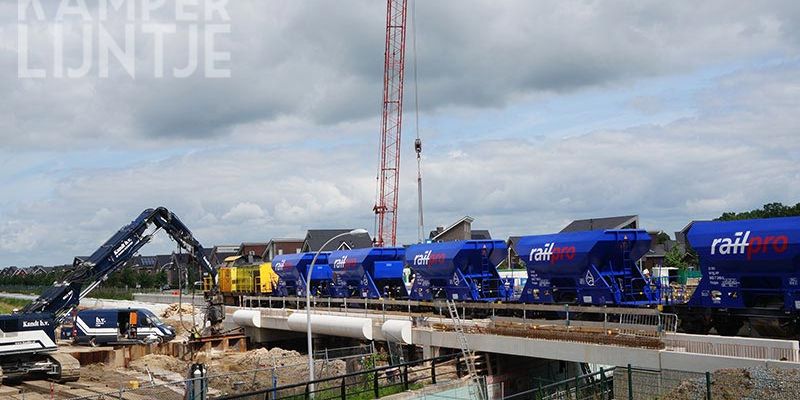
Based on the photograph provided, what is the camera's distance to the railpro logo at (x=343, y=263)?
4650 centimetres

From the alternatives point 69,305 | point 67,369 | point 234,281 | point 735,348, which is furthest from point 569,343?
point 234,281

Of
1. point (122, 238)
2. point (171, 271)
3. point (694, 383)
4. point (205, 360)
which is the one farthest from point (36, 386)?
point (171, 271)

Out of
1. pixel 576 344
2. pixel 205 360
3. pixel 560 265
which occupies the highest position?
pixel 560 265

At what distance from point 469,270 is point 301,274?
1800cm

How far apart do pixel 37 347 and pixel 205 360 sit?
9.92 m

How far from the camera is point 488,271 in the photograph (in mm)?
37281

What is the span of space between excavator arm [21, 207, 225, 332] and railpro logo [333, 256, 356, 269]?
9.60 m

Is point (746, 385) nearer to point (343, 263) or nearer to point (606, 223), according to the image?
point (343, 263)

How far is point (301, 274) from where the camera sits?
171ft

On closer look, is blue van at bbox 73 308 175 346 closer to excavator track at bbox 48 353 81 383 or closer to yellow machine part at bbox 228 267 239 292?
excavator track at bbox 48 353 81 383

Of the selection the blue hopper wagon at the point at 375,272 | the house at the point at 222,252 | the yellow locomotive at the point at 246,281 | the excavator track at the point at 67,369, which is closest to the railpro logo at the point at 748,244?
the blue hopper wagon at the point at 375,272

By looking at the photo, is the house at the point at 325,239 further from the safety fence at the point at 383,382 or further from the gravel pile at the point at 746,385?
the gravel pile at the point at 746,385

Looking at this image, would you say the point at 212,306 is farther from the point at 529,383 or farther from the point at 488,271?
the point at 529,383

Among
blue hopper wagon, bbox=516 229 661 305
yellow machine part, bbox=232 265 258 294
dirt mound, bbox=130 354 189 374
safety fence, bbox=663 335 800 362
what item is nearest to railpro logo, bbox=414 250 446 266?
blue hopper wagon, bbox=516 229 661 305
